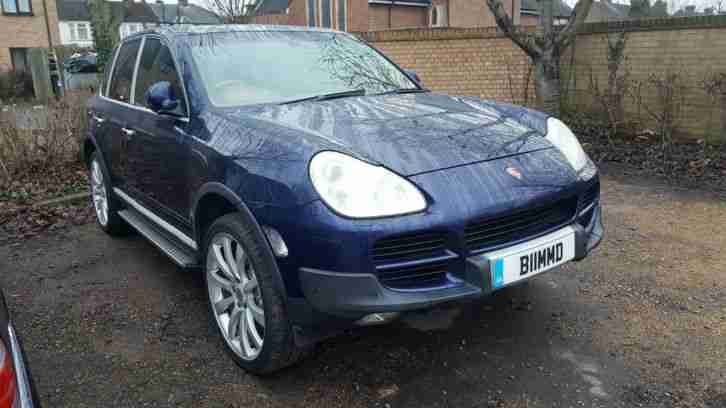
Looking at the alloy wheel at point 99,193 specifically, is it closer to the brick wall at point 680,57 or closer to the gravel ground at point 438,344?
the gravel ground at point 438,344

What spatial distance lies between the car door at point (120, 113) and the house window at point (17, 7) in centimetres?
3221

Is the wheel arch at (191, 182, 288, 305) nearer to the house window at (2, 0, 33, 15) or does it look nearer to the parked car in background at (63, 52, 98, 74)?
the parked car in background at (63, 52, 98, 74)

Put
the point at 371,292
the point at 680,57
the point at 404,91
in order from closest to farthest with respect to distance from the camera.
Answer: the point at 371,292, the point at 404,91, the point at 680,57

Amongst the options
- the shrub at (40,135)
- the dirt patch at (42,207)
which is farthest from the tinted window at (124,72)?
the shrub at (40,135)

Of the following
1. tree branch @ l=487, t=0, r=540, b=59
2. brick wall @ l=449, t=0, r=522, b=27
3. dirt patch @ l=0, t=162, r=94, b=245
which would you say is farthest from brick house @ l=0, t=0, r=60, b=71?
tree branch @ l=487, t=0, r=540, b=59

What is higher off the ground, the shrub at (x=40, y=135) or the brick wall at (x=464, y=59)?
the brick wall at (x=464, y=59)

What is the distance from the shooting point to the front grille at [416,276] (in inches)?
92.1

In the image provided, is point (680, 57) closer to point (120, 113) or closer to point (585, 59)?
point (585, 59)

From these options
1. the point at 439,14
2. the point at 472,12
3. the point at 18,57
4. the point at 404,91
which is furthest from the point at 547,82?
the point at 18,57

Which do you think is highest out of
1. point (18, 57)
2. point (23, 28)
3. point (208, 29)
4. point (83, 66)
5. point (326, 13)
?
point (326, 13)

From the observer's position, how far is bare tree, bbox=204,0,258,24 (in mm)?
17516

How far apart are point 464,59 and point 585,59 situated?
279 centimetres

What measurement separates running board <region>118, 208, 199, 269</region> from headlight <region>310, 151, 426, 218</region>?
132cm

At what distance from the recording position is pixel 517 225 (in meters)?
2.61
